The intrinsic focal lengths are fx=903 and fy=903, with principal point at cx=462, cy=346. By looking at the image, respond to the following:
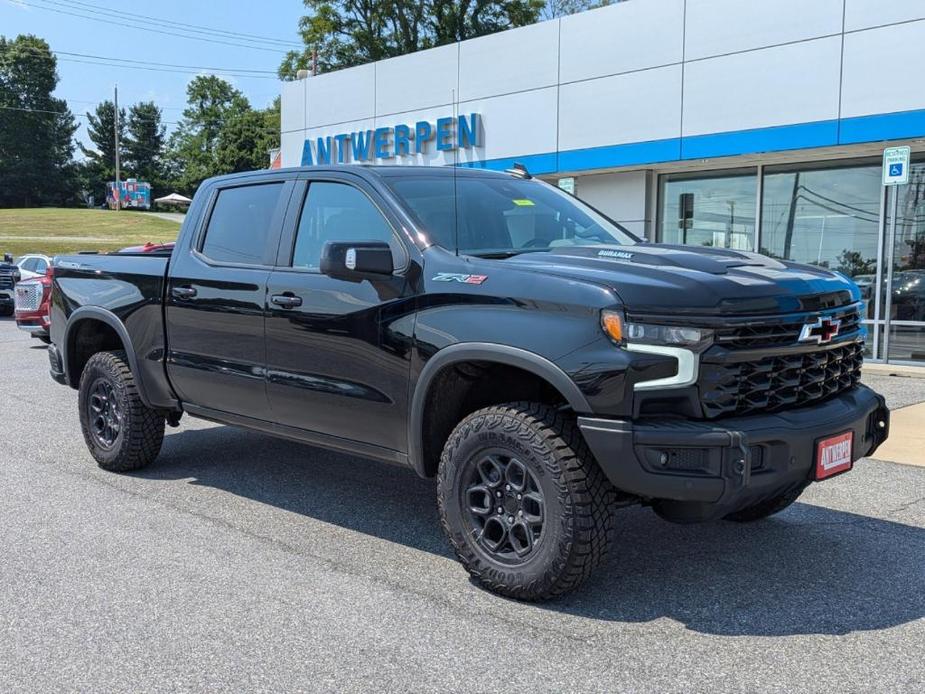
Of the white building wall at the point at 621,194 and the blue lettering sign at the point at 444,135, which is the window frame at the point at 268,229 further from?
the blue lettering sign at the point at 444,135

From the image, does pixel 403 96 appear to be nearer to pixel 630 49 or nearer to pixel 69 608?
pixel 630 49

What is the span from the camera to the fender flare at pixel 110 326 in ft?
19.5

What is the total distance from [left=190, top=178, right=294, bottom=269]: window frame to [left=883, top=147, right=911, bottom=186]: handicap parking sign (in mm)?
8832

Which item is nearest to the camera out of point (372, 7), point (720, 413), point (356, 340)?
point (720, 413)

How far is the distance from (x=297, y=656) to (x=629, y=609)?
1.41m

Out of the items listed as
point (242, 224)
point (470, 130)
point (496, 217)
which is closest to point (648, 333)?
point (496, 217)

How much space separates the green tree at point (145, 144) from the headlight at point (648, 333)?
10770 cm

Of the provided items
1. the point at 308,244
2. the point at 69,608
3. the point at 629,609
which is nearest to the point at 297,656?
the point at 69,608

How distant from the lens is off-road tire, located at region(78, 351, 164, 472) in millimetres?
6016

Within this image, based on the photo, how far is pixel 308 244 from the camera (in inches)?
196

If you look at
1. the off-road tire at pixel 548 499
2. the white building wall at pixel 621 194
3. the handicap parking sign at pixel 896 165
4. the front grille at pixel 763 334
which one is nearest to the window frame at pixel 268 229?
the off-road tire at pixel 548 499

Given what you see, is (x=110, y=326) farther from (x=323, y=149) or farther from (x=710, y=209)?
(x=323, y=149)

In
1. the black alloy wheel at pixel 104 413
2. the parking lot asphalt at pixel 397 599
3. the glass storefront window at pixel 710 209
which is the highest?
the glass storefront window at pixel 710 209

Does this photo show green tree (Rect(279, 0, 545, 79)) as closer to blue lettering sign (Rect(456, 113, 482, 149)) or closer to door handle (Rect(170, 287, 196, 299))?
blue lettering sign (Rect(456, 113, 482, 149))
